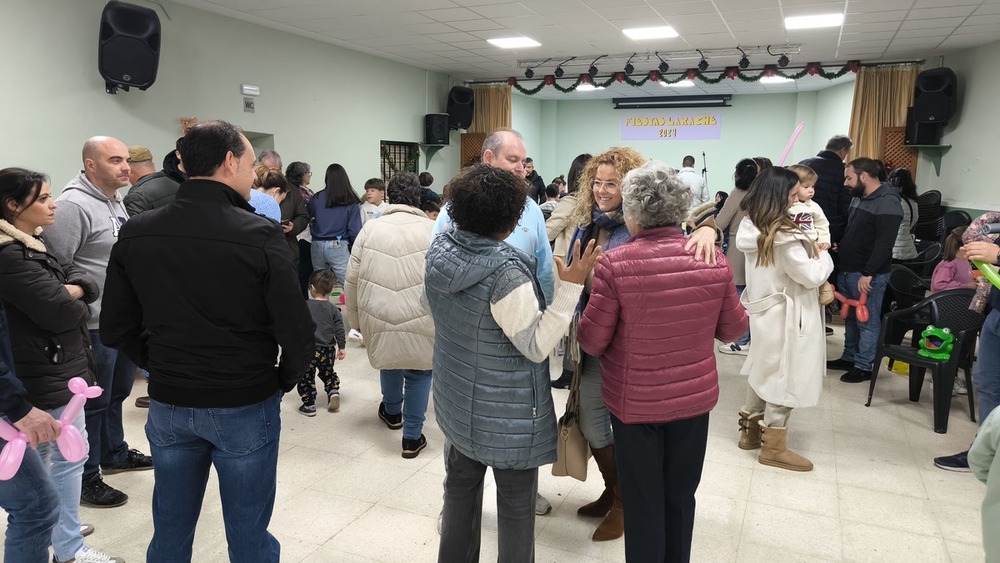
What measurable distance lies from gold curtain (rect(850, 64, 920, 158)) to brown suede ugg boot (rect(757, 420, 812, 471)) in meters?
7.12

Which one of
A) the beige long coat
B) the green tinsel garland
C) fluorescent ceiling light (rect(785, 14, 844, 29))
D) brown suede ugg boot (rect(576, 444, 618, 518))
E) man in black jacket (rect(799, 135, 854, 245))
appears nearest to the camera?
brown suede ugg boot (rect(576, 444, 618, 518))

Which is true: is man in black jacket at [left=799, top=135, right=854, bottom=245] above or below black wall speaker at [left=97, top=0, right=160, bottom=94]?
below

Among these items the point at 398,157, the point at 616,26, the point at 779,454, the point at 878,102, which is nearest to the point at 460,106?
the point at 398,157

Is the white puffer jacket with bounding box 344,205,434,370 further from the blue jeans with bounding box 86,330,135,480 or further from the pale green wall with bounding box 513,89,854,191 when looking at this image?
the pale green wall with bounding box 513,89,854,191

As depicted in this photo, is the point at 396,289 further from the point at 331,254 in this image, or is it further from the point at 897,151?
the point at 897,151

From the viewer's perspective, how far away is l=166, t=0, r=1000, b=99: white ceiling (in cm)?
626

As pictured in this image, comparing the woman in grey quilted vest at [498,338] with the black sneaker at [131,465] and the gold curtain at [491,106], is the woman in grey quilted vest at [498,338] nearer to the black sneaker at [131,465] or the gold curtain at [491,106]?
the black sneaker at [131,465]

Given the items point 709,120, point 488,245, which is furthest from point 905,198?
point 709,120

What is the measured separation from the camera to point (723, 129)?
559 inches

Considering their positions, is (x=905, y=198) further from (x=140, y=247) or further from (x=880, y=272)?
(x=140, y=247)

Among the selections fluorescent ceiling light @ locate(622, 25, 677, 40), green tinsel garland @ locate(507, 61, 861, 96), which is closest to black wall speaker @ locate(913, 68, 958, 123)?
green tinsel garland @ locate(507, 61, 861, 96)

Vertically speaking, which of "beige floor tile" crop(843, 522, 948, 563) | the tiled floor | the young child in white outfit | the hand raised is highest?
the young child in white outfit

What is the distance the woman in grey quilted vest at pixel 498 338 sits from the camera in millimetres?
1749

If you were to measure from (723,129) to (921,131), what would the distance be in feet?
19.9
